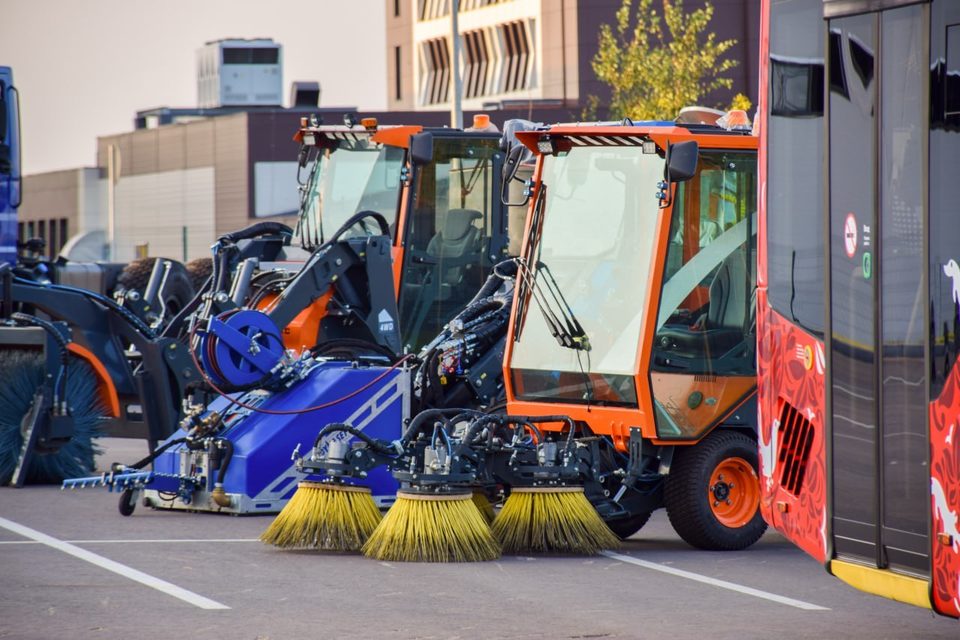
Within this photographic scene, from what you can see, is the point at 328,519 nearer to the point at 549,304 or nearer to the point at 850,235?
the point at 549,304

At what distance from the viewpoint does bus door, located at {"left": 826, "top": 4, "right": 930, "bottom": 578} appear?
7.40 metres

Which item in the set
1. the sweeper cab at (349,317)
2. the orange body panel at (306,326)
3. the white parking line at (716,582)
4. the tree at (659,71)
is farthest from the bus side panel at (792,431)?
the tree at (659,71)

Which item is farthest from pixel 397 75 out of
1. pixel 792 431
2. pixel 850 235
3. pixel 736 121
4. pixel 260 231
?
pixel 850 235

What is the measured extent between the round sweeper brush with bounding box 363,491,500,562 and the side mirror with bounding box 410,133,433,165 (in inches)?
193

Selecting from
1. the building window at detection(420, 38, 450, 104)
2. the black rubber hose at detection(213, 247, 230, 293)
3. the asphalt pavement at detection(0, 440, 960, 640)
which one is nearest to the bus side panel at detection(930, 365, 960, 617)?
the asphalt pavement at detection(0, 440, 960, 640)

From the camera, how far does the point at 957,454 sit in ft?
23.4

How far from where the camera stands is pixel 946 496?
718 centimetres

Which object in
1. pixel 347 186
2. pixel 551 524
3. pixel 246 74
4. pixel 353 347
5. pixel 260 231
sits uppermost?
pixel 246 74

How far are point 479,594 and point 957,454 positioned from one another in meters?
3.59

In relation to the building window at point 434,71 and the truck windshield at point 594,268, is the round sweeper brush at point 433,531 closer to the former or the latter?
the truck windshield at point 594,268

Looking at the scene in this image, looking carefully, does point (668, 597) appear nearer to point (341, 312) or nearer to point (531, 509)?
point (531, 509)

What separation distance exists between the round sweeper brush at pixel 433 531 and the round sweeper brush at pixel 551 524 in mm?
346

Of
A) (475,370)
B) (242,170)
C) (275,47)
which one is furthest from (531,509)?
(275,47)

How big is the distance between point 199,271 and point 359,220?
10.3 m
